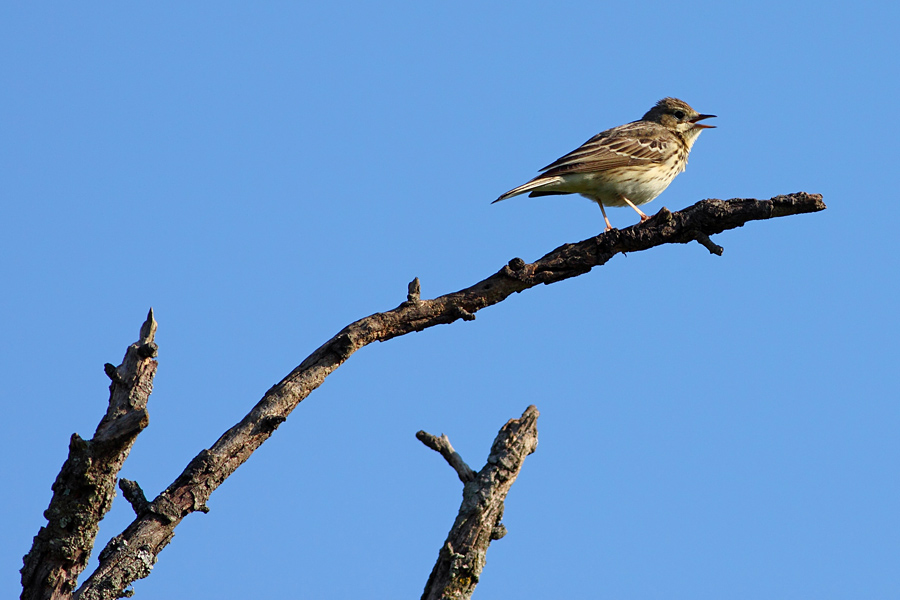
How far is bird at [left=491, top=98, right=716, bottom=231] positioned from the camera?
416 inches

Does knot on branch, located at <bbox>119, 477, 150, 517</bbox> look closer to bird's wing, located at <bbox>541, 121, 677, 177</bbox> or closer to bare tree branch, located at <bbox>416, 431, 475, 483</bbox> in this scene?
bare tree branch, located at <bbox>416, 431, 475, 483</bbox>

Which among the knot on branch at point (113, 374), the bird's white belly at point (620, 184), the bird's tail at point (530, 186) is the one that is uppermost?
the bird's white belly at point (620, 184)

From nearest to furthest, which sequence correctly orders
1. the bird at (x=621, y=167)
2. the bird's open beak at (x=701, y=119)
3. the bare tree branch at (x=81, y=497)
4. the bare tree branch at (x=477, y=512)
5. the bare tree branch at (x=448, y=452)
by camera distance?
the bare tree branch at (x=477, y=512) < the bare tree branch at (x=448, y=452) < the bare tree branch at (x=81, y=497) < the bird at (x=621, y=167) < the bird's open beak at (x=701, y=119)

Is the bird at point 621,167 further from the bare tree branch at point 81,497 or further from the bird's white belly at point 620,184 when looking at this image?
the bare tree branch at point 81,497

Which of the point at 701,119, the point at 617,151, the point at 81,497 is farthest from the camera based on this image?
the point at 701,119

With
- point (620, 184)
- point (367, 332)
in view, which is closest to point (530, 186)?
point (620, 184)

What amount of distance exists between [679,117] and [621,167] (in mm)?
2979

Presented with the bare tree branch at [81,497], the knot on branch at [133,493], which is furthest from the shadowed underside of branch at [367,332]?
the bare tree branch at [81,497]

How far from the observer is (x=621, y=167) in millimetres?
11031

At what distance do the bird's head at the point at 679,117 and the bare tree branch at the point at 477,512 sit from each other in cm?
931

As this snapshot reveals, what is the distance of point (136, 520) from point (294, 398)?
1248 mm

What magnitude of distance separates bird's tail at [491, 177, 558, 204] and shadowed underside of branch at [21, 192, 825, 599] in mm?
2691

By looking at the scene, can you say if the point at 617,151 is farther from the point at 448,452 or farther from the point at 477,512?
the point at 477,512

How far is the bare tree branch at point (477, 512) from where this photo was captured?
15.1ft
